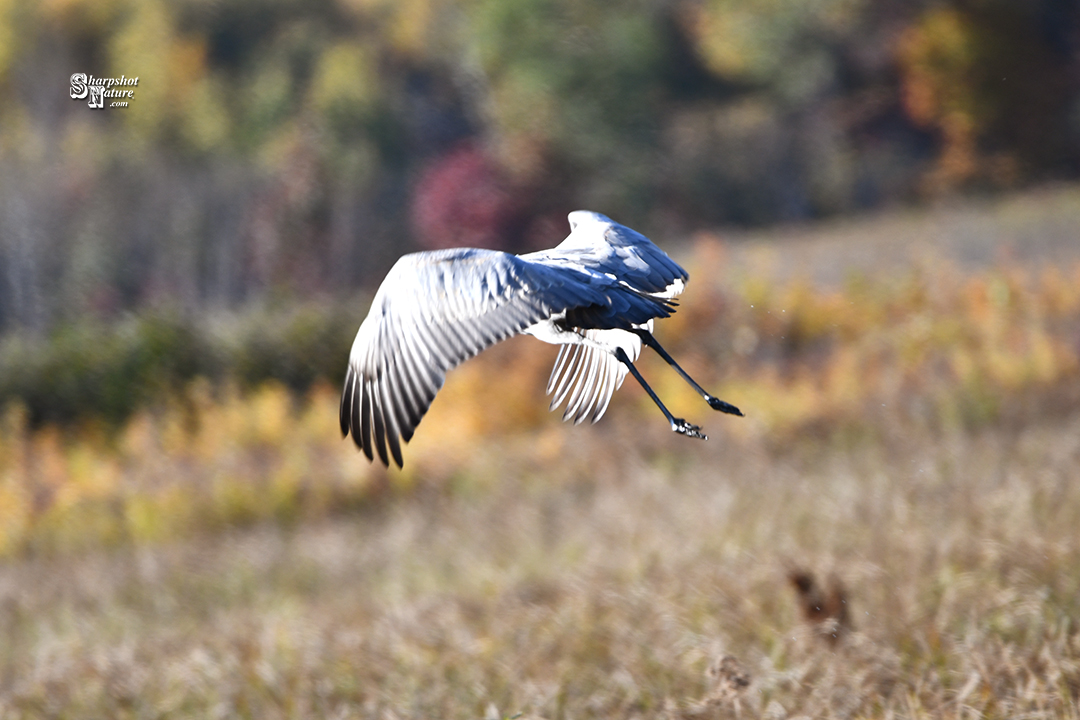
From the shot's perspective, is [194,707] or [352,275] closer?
[194,707]

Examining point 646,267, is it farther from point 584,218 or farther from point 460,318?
point 460,318

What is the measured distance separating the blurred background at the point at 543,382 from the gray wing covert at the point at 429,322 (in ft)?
3.72

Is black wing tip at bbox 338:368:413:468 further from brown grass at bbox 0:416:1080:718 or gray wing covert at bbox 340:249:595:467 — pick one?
brown grass at bbox 0:416:1080:718

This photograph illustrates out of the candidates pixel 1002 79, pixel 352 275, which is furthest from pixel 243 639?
pixel 1002 79

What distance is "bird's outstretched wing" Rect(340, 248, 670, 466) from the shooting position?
1.78 meters

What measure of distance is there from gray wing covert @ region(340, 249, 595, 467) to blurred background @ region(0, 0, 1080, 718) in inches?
44.7

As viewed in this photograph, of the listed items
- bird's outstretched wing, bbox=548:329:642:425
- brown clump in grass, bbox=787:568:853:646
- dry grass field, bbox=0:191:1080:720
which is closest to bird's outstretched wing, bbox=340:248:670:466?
bird's outstretched wing, bbox=548:329:642:425

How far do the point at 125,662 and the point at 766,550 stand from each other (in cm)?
241

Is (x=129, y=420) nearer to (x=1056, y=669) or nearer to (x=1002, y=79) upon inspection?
(x=1056, y=669)

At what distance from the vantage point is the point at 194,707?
11.5 feet

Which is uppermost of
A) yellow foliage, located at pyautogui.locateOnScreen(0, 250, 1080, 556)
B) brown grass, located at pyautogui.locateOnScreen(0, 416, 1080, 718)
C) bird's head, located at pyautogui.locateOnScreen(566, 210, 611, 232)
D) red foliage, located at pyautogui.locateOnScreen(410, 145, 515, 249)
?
red foliage, located at pyautogui.locateOnScreen(410, 145, 515, 249)

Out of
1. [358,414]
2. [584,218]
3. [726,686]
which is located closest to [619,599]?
[726,686]

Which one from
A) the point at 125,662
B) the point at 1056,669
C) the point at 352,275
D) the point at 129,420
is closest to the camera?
the point at 1056,669

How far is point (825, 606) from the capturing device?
10.5ft
